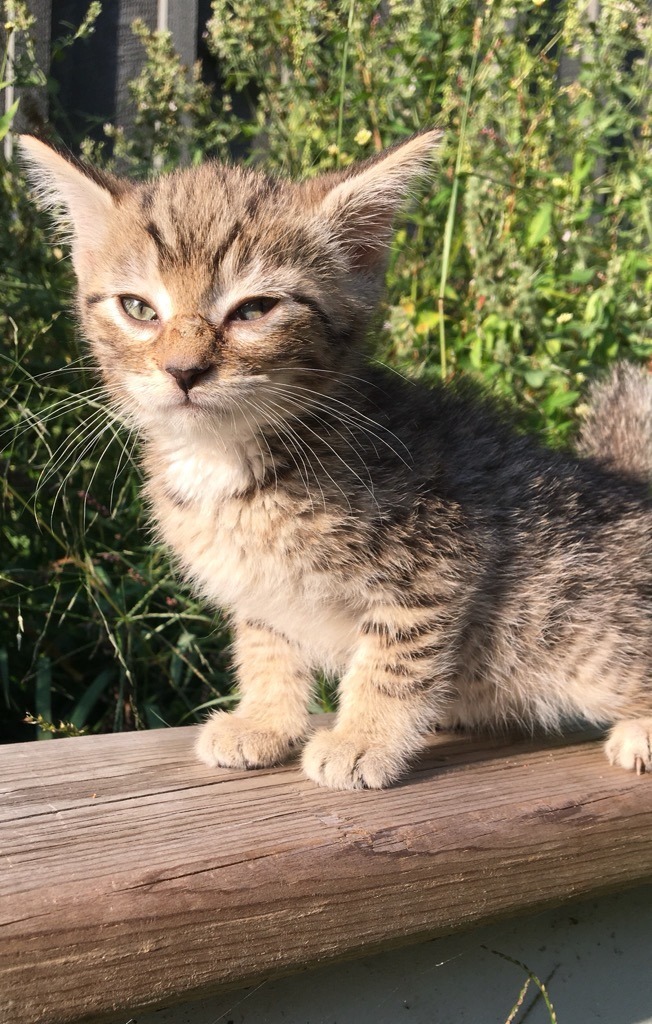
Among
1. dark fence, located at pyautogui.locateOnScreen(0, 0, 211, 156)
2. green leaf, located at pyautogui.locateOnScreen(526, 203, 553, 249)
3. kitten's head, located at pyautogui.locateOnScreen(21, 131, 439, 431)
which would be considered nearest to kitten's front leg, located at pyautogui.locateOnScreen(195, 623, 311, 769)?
kitten's head, located at pyautogui.locateOnScreen(21, 131, 439, 431)

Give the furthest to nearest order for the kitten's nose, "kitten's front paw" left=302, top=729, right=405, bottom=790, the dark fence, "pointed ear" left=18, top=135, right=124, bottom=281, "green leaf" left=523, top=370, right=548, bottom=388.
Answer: the dark fence
"green leaf" left=523, top=370, right=548, bottom=388
"pointed ear" left=18, top=135, right=124, bottom=281
"kitten's front paw" left=302, top=729, right=405, bottom=790
the kitten's nose

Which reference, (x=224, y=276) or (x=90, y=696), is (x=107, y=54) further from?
(x=90, y=696)

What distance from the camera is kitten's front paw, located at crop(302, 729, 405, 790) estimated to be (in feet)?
5.71

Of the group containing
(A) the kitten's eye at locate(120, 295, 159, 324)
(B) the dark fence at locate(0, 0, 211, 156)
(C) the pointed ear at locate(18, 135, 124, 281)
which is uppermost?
(B) the dark fence at locate(0, 0, 211, 156)

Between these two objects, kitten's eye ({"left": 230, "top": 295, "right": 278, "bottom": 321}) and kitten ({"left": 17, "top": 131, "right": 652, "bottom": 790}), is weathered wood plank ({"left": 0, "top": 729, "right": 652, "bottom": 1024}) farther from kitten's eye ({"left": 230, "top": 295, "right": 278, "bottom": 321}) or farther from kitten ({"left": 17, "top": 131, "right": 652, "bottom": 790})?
kitten's eye ({"left": 230, "top": 295, "right": 278, "bottom": 321})

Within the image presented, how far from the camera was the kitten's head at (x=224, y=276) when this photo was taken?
5.55 ft

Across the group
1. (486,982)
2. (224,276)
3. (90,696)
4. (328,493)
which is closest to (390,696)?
(328,493)

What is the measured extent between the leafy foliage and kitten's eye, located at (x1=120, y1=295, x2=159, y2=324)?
0.81 meters

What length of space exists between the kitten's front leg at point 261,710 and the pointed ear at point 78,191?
0.84 meters

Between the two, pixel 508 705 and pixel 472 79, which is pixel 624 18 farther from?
pixel 508 705

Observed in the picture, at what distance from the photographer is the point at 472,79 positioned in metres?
2.53

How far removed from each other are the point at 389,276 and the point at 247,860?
2084 mm

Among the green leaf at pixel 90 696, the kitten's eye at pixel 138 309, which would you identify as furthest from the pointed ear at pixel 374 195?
the green leaf at pixel 90 696

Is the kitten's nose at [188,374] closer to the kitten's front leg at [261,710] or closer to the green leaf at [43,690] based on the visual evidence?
the kitten's front leg at [261,710]
